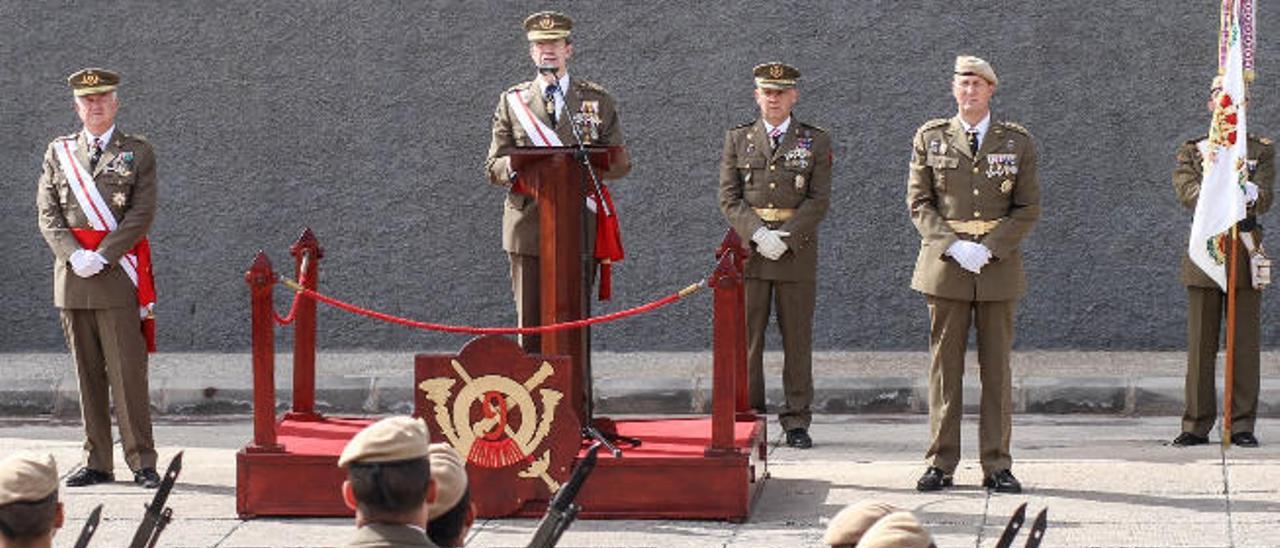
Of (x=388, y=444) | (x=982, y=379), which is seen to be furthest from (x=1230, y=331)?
(x=388, y=444)

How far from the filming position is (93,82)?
12.3 metres

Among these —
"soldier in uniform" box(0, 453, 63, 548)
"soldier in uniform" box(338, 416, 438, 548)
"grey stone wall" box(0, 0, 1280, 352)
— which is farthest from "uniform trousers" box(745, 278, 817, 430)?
"soldier in uniform" box(338, 416, 438, 548)

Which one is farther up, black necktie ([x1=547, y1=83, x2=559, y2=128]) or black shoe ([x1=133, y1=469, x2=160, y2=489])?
black necktie ([x1=547, y1=83, x2=559, y2=128])

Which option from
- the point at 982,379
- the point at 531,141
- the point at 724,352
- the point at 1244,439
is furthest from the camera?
the point at 1244,439

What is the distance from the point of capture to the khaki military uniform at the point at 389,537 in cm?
566

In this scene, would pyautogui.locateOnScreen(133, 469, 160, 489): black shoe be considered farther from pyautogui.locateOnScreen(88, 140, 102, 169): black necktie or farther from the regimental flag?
the regimental flag

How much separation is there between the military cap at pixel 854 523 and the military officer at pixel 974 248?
6.12 m

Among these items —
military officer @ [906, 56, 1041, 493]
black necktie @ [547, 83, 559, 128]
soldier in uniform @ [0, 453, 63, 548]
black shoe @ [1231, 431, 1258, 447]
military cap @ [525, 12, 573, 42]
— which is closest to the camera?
soldier in uniform @ [0, 453, 63, 548]

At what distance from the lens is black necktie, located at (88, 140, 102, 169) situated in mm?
12297

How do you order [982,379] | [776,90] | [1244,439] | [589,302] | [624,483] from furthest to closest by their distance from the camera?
[776,90] → [1244,439] → [982,379] → [589,302] → [624,483]

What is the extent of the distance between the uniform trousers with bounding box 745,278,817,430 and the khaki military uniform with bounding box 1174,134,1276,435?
190cm

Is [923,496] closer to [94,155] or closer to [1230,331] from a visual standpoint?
[1230,331]

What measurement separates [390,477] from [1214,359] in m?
8.33

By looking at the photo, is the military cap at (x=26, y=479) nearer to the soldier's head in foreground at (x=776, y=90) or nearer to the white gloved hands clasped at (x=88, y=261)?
the white gloved hands clasped at (x=88, y=261)
